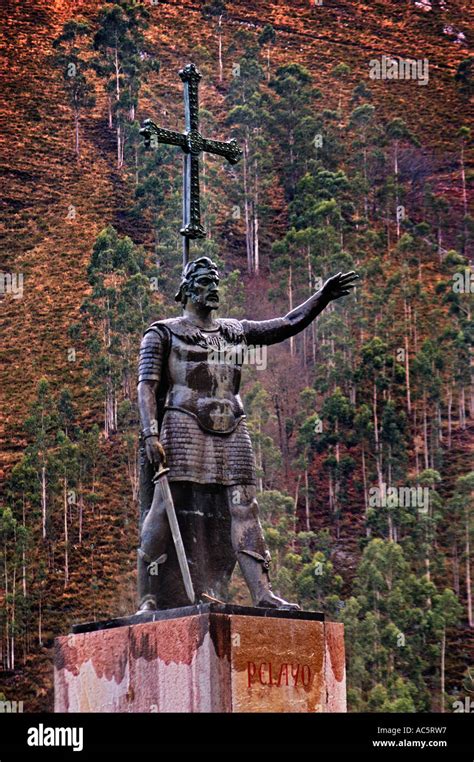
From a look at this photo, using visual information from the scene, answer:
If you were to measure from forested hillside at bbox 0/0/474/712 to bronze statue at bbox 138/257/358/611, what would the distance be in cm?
2313

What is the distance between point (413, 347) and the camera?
141 ft

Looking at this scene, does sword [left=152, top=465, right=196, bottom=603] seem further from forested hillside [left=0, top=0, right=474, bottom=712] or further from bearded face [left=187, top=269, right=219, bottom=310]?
forested hillside [left=0, top=0, right=474, bottom=712]

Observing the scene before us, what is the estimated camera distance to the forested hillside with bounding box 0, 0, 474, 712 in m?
35.8

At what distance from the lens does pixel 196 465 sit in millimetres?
10023

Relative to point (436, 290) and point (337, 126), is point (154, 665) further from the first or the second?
point (337, 126)

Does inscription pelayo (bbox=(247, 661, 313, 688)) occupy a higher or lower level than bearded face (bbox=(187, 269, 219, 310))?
lower

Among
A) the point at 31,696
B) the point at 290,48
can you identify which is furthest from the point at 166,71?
the point at 31,696

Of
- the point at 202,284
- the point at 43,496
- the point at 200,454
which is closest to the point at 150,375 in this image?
the point at 200,454

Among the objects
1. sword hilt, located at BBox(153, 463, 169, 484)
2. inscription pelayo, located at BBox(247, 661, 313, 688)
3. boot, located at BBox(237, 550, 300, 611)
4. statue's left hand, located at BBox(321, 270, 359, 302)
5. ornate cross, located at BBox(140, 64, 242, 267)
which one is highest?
ornate cross, located at BBox(140, 64, 242, 267)

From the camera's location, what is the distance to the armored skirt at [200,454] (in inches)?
394

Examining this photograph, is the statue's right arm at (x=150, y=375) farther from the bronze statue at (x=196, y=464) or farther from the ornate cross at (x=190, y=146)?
the ornate cross at (x=190, y=146)

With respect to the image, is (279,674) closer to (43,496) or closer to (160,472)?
(160,472)

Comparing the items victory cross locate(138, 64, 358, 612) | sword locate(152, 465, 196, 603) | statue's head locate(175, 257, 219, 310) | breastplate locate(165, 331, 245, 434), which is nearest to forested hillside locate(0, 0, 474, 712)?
victory cross locate(138, 64, 358, 612)

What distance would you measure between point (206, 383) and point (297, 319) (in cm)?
97
